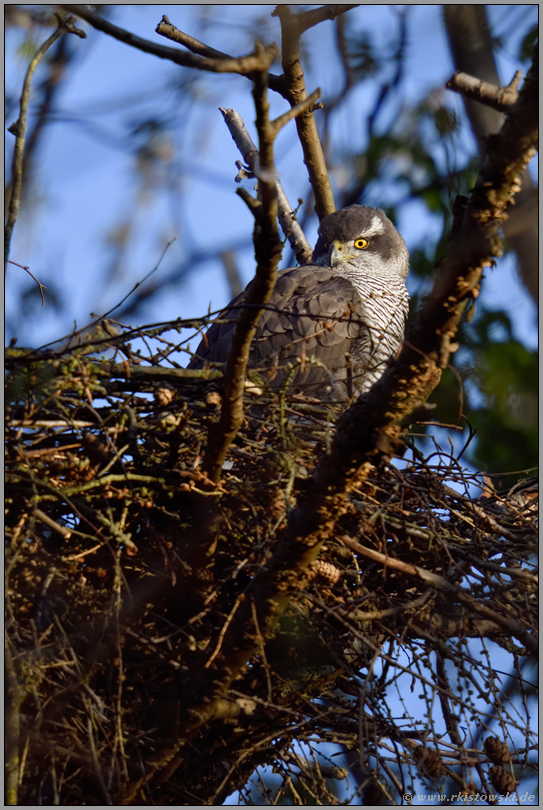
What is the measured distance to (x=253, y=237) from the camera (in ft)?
5.84

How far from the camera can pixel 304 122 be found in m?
4.71

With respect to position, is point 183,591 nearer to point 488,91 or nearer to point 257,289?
point 257,289

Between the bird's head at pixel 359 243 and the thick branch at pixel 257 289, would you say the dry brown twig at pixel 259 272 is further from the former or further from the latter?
the bird's head at pixel 359 243

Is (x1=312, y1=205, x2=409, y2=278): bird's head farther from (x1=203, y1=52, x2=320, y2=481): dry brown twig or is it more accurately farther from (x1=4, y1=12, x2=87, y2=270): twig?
(x1=203, y1=52, x2=320, y2=481): dry brown twig

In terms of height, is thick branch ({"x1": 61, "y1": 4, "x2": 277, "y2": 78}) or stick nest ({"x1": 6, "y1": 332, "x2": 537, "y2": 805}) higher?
thick branch ({"x1": 61, "y1": 4, "x2": 277, "y2": 78})

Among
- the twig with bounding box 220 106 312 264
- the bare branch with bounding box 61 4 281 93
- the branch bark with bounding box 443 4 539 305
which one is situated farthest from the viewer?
the twig with bounding box 220 106 312 264

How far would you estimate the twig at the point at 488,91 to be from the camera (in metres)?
1.67

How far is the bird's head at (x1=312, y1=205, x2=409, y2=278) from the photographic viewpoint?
5.14 metres

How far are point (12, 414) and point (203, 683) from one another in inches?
44.6

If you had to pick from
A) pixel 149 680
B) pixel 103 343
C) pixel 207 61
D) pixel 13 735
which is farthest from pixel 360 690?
pixel 207 61

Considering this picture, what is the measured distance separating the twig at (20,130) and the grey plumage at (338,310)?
1.03 m

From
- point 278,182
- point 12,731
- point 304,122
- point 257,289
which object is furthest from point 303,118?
point 12,731

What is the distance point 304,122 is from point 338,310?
5.00ft

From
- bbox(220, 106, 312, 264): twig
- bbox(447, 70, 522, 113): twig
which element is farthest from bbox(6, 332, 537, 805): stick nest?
bbox(220, 106, 312, 264): twig
